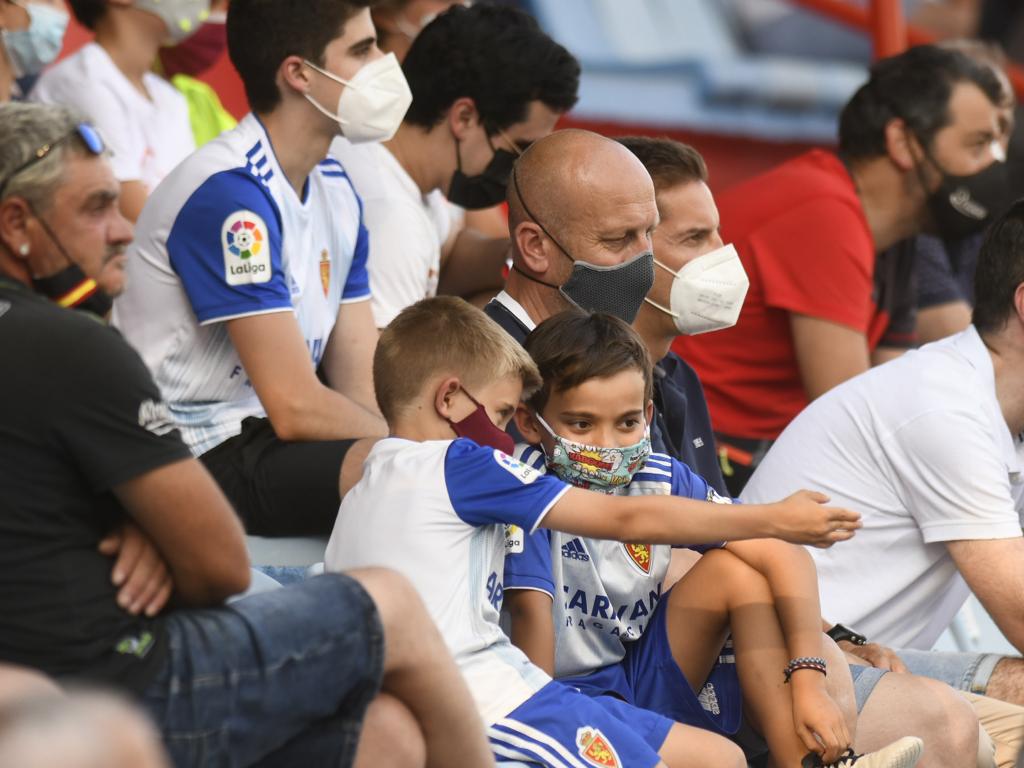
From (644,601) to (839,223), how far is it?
201cm

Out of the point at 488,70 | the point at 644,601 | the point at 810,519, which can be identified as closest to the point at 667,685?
the point at 644,601

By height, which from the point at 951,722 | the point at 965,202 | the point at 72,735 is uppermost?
the point at 72,735

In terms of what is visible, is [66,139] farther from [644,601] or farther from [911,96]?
[911,96]

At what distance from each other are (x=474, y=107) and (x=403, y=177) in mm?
271

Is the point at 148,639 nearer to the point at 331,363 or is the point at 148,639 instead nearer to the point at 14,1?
the point at 331,363

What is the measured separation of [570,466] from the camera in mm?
2811

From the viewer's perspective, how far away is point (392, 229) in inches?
167

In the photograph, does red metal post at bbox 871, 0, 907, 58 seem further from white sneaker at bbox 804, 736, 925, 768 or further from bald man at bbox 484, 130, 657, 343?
white sneaker at bbox 804, 736, 925, 768

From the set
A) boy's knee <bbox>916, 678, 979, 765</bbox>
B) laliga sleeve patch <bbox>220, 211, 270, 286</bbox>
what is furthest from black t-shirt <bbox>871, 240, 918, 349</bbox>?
laliga sleeve patch <bbox>220, 211, 270, 286</bbox>

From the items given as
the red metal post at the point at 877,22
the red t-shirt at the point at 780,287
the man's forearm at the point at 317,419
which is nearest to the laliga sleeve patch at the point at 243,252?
the man's forearm at the point at 317,419

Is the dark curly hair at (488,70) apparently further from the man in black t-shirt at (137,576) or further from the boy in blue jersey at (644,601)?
the man in black t-shirt at (137,576)

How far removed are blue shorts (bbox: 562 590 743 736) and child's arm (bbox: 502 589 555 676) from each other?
23cm

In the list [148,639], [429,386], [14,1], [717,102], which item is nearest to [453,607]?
[429,386]

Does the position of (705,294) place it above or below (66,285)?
below
